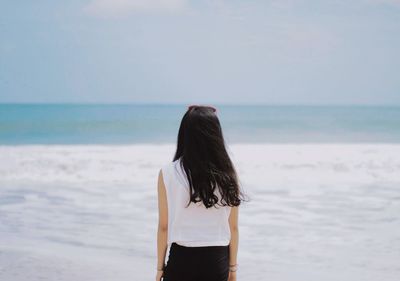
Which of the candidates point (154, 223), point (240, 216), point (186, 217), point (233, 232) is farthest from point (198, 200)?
point (240, 216)

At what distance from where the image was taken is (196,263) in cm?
222

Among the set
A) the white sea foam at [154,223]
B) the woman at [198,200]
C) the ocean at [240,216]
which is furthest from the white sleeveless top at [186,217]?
the ocean at [240,216]

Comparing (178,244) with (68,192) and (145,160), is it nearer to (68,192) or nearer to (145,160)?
(68,192)

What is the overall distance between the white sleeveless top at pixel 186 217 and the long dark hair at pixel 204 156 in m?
0.03

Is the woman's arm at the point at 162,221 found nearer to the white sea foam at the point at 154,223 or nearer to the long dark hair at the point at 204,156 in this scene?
the long dark hair at the point at 204,156

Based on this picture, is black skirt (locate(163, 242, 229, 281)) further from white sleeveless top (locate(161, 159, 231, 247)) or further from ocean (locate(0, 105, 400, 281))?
ocean (locate(0, 105, 400, 281))

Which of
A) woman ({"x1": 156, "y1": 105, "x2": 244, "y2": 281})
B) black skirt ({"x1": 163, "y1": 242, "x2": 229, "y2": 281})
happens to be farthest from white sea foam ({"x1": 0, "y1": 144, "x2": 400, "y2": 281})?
black skirt ({"x1": 163, "y1": 242, "x2": 229, "y2": 281})

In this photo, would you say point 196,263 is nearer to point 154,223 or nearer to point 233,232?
point 233,232

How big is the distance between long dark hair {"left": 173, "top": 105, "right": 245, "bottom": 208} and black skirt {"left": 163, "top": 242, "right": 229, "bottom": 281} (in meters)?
0.18

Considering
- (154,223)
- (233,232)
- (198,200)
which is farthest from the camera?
(154,223)

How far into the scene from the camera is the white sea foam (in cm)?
473

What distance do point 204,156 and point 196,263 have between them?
0.40m

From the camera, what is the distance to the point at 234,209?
229cm

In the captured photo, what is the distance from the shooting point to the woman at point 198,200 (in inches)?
85.0
